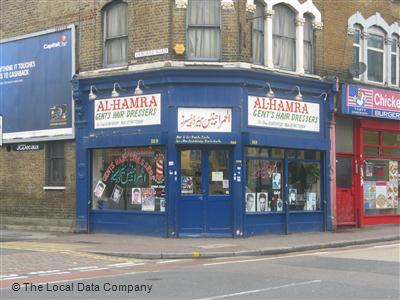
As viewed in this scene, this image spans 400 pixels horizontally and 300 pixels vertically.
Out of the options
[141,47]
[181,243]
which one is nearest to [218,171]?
[181,243]

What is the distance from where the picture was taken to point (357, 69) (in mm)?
20922

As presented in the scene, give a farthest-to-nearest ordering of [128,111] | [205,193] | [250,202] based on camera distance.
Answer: [128,111]
[250,202]
[205,193]

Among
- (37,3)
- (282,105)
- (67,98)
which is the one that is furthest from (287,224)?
(37,3)

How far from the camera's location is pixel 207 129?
17.5 metres

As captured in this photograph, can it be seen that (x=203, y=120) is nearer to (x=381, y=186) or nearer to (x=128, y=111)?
(x=128, y=111)

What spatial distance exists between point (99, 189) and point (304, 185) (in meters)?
6.88

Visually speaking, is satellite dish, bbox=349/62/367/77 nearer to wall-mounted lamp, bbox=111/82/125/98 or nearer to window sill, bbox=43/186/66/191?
wall-mounted lamp, bbox=111/82/125/98

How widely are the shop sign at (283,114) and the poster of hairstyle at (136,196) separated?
4072 millimetres

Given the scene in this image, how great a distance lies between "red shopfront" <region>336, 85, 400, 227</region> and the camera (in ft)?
70.0

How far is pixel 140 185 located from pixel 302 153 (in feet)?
18.3

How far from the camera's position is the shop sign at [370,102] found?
68.3 feet

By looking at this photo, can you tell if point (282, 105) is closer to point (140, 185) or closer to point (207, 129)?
point (207, 129)

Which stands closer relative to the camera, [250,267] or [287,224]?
[250,267]

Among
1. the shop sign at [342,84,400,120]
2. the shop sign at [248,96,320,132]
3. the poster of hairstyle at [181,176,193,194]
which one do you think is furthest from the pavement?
the shop sign at [342,84,400,120]
